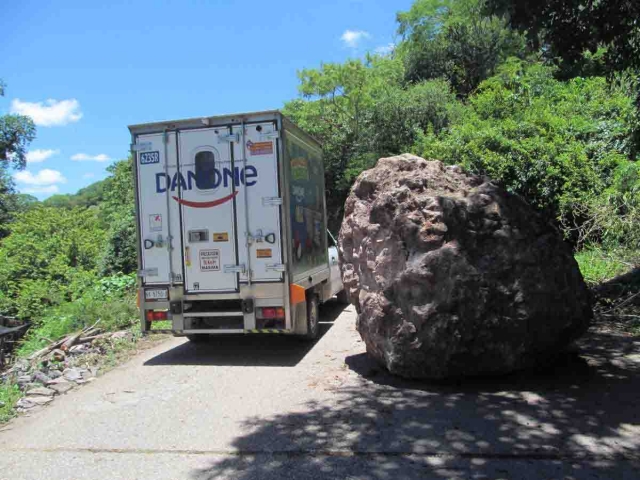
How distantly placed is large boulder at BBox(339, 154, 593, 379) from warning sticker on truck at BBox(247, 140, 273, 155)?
6.18ft

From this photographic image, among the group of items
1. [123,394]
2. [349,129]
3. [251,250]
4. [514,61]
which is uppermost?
[514,61]

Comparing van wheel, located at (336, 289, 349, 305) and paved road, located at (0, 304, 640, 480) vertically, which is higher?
van wheel, located at (336, 289, 349, 305)

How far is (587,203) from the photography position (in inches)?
403

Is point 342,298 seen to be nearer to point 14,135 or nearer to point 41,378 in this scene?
point 41,378

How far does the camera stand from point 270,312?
24.1 ft

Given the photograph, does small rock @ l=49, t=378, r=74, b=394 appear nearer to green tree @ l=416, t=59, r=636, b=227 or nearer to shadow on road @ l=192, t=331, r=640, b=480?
shadow on road @ l=192, t=331, r=640, b=480

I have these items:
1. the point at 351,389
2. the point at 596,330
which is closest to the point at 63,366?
the point at 351,389

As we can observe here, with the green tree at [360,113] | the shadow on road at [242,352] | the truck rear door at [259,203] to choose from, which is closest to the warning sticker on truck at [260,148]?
the truck rear door at [259,203]

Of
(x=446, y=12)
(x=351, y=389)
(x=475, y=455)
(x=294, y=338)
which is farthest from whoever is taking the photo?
(x=446, y=12)

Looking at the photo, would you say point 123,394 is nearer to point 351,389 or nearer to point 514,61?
point 351,389

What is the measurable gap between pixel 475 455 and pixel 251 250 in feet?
13.9

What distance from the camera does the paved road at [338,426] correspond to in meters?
4.00

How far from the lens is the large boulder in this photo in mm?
5535

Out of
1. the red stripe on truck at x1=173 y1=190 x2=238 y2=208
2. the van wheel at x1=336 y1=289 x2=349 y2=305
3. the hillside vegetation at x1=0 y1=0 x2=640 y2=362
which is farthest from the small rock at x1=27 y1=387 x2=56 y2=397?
the van wheel at x1=336 y1=289 x2=349 y2=305
